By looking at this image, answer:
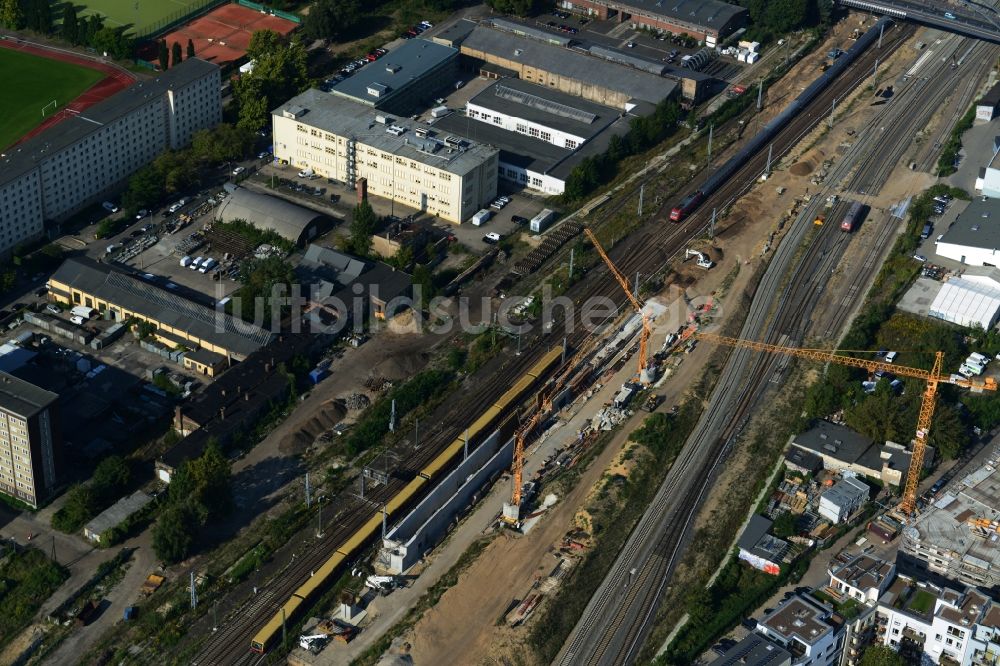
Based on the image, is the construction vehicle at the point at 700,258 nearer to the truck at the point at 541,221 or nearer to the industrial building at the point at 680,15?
the truck at the point at 541,221

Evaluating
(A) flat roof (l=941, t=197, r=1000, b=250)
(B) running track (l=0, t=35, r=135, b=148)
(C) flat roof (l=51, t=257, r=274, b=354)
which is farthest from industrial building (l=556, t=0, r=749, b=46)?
(C) flat roof (l=51, t=257, r=274, b=354)

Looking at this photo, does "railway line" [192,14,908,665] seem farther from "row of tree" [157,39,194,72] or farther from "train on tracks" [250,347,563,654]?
"row of tree" [157,39,194,72]

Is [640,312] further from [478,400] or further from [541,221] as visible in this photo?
[478,400]

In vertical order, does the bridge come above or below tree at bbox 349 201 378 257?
above

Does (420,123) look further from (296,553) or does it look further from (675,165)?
(296,553)

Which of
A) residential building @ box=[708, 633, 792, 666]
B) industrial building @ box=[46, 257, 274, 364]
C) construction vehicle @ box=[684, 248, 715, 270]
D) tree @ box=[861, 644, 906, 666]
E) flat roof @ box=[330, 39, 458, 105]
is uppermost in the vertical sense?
flat roof @ box=[330, 39, 458, 105]

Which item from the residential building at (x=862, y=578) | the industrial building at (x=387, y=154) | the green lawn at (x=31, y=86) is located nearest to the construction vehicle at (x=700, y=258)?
the industrial building at (x=387, y=154)

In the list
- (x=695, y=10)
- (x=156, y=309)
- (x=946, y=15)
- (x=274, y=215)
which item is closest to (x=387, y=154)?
(x=274, y=215)
